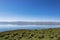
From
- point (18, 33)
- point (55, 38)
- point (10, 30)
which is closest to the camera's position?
point (55, 38)

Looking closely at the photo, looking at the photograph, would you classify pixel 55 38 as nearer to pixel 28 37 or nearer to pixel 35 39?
pixel 35 39

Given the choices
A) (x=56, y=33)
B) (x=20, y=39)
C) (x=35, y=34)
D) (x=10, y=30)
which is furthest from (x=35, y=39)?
(x=10, y=30)

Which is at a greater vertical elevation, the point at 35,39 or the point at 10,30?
the point at 10,30

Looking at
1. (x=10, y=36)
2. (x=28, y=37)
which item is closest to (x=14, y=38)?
(x=10, y=36)

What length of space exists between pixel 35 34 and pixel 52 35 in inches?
11.4

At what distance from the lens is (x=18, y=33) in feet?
6.35

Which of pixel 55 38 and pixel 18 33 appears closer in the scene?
pixel 55 38

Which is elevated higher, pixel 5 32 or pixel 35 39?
pixel 5 32

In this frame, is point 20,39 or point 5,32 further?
point 5,32

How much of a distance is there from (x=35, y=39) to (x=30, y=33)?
0.16 meters

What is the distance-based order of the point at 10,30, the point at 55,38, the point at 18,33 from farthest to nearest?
1. the point at 10,30
2. the point at 18,33
3. the point at 55,38

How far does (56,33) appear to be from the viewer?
188 centimetres

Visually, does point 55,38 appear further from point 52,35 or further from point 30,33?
point 30,33

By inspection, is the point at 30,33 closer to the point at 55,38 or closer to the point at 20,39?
the point at 20,39
